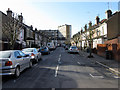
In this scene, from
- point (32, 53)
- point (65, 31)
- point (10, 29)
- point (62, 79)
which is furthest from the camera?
point (65, 31)

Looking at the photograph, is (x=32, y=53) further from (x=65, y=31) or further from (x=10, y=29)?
(x=65, y=31)

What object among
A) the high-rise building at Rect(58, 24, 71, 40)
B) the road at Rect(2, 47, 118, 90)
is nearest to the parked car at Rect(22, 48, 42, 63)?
the road at Rect(2, 47, 118, 90)

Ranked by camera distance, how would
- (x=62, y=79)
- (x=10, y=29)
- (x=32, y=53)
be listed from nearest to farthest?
(x=62, y=79)
(x=32, y=53)
(x=10, y=29)

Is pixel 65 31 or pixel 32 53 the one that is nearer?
pixel 32 53

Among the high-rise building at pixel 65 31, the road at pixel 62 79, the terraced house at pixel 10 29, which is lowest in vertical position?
the road at pixel 62 79

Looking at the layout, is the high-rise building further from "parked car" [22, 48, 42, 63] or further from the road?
the road

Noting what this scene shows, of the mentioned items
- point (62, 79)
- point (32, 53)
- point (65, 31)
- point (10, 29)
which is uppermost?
point (65, 31)

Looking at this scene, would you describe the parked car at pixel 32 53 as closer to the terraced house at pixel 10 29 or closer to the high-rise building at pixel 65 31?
the terraced house at pixel 10 29

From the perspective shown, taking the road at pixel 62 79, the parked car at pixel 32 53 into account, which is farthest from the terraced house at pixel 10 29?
the road at pixel 62 79

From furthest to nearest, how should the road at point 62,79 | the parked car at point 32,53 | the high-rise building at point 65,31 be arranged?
the high-rise building at point 65,31, the parked car at point 32,53, the road at point 62,79

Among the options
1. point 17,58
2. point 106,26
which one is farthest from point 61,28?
point 17,58

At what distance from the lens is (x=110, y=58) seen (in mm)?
15117

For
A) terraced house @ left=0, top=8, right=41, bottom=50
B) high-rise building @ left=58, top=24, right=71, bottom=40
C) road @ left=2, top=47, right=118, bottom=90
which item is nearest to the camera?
road @ left=2, top=47, right=118, bottom=90

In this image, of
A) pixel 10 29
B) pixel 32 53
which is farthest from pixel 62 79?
pixel 10 29
